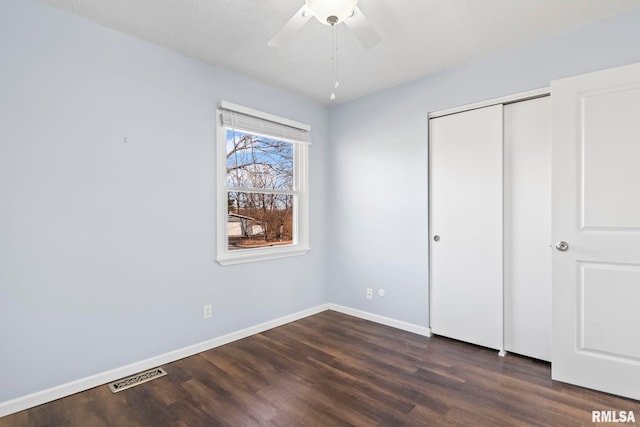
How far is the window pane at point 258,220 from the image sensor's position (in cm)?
315

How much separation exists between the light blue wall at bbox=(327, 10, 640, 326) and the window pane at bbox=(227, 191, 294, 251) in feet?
2.09

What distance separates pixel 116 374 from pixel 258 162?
2.17 metres

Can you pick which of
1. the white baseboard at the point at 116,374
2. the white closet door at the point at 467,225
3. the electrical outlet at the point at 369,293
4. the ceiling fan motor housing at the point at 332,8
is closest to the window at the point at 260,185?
the white baseboard at the point at 116,374

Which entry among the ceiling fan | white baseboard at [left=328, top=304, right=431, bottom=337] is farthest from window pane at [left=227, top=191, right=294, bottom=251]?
the ceiling fan

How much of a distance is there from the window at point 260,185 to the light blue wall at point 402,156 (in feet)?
1.59

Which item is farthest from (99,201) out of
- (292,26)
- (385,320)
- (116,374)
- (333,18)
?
(385,320)

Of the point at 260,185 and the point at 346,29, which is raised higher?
the point at 346,29

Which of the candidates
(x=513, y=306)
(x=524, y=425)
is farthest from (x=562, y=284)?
(x=524, y=425)

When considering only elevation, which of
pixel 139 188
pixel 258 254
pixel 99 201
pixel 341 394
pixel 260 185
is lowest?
pixel 341 394

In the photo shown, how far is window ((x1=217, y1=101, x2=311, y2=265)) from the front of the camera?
9.83 ft

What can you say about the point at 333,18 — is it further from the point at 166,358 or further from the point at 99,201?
the point at 166,358

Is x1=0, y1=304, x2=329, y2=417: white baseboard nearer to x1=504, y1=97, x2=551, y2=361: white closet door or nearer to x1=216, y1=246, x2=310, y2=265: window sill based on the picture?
x1=216, y1=246, x2=310, y2=265: window sill

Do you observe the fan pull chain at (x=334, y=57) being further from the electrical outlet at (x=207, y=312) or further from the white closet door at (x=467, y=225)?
the electrical outlet at (x=207, y=312)

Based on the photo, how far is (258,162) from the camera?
3367 millimetres
